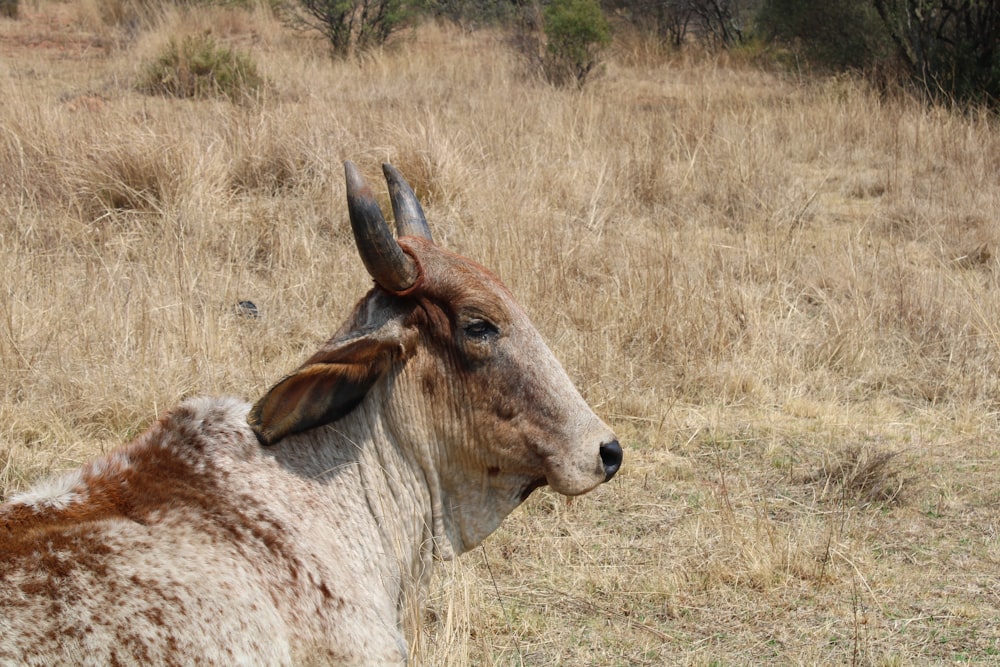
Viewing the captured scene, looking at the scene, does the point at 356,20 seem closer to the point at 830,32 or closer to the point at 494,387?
the point at 830,32

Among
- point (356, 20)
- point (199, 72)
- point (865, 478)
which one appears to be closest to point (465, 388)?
point (865, 478)

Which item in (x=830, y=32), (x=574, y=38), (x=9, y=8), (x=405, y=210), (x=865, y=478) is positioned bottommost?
(x=9, y=8)

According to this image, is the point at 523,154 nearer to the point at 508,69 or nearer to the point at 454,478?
the point at 508,69

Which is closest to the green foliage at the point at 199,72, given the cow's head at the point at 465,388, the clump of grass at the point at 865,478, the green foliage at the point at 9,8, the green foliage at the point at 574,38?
the green foliage at the point at 574,38

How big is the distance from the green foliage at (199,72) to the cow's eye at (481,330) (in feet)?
26.1

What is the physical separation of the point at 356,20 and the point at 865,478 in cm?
1335

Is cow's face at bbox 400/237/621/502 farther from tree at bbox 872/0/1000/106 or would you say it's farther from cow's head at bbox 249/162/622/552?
tree at bbox 872/0/1000/106

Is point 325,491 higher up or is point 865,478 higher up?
point 325,491

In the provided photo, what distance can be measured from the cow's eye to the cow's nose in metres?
0.43

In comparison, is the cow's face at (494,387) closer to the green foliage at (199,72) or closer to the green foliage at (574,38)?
the green foliage at (199,72)

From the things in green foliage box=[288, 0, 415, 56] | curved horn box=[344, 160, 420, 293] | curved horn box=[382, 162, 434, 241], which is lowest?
green foliage box=[288, 0, 415, 56]

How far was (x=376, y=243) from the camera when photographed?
2846 mm

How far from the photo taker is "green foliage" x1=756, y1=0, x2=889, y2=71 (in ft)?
47.8

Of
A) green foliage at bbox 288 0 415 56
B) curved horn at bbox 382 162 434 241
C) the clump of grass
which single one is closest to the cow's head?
curved horn at bbox 382 162 434 241
